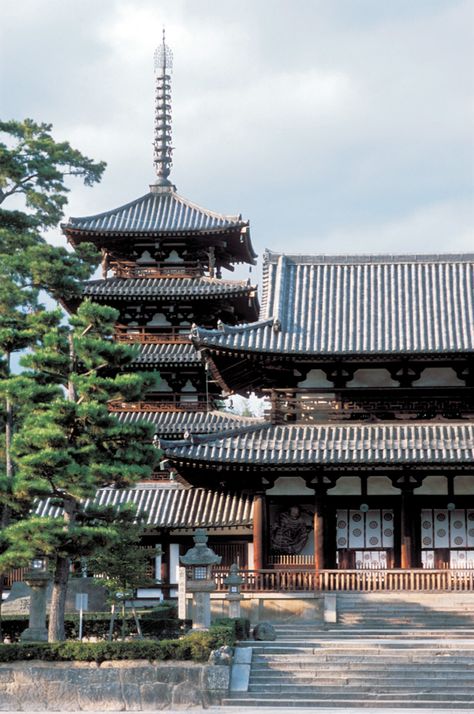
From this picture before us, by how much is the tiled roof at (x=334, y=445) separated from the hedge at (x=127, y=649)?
876 centimetres

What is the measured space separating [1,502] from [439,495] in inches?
632

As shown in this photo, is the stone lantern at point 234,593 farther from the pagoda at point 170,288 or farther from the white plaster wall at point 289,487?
the pagoda at point 170,288

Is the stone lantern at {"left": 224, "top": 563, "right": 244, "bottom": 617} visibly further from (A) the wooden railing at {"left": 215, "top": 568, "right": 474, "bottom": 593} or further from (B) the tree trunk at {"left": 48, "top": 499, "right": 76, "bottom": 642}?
(B) the tree trunk at {"left": 48, "top": 499, "right": 76, "bottom": 642}

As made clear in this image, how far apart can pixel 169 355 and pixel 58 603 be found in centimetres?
1863

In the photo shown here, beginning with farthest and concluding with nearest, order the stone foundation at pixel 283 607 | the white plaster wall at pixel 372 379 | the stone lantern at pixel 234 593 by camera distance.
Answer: the white plaster wall at pixel 372 379 < the stone foundation at pixel 283 607 < the stone lantern at pixel 234 593

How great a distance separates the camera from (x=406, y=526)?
4309 cm

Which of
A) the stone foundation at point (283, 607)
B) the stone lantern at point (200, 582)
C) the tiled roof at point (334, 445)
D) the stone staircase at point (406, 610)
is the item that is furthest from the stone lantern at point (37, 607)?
the stone staircase at point (406, 610)

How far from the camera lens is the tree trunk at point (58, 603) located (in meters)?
35.8

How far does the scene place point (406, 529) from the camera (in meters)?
43.1

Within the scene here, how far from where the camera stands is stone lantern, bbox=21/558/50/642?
36.3 metres

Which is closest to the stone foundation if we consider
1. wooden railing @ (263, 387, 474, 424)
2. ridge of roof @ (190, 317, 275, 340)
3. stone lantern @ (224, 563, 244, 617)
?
stone lantern @ (224, 563, 244, 617)

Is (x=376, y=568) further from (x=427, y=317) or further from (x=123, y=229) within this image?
(x=123, y=229)

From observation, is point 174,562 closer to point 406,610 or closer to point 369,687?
point 406,610

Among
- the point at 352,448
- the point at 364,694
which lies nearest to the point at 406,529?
the point at 352,448
